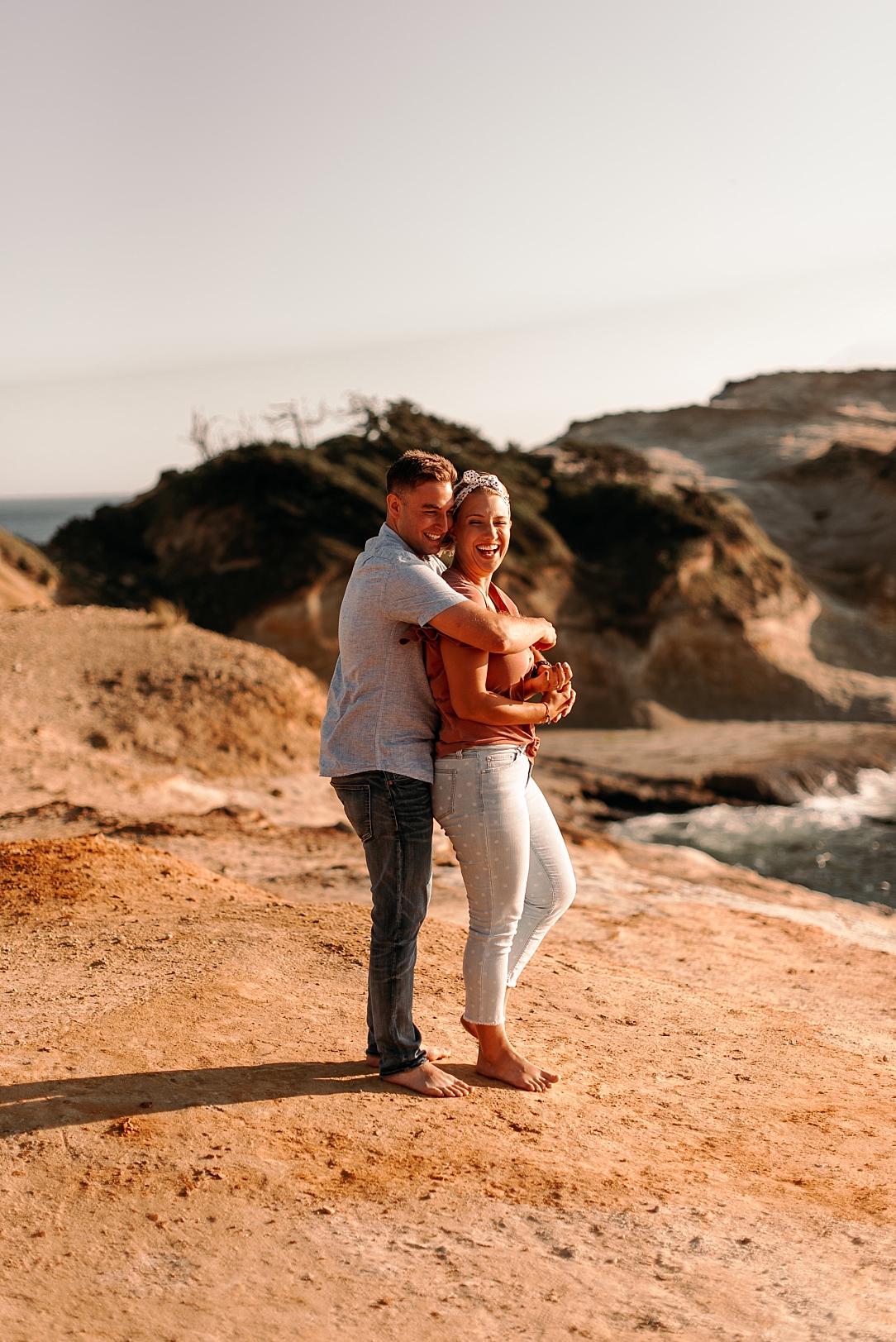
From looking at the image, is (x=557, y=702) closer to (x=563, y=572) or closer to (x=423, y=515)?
(x=423, y=515)

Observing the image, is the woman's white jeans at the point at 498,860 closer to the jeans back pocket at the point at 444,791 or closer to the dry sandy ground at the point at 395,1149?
the jeans back pocket at the point at 444,791

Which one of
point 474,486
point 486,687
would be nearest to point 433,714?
point 486,687

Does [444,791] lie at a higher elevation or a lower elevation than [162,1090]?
higher

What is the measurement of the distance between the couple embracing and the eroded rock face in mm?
17037

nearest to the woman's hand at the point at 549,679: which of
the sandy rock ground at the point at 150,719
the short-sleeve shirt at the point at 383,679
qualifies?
the short-sleeve shirt at the point at 383,679

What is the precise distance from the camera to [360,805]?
3.19 meters

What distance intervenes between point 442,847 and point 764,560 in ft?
61.2

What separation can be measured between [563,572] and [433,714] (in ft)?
67.5

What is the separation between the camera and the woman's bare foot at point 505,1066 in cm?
356

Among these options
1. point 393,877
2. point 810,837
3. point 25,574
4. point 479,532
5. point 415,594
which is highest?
point 479,532

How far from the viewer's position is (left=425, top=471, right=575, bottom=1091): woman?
3.16m

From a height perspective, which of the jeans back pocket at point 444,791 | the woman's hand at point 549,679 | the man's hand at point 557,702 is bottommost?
the jeans back pocket at point 444,791

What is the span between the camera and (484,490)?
326 centimetres

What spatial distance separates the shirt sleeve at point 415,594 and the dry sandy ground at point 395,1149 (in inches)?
59.1
